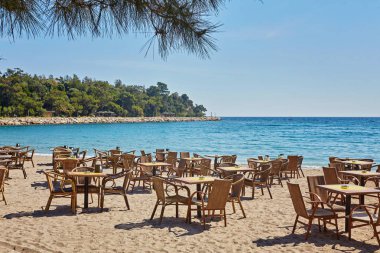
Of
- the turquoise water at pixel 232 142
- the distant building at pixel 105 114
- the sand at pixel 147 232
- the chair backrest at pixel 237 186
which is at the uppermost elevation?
the distant building at pixel 105 114

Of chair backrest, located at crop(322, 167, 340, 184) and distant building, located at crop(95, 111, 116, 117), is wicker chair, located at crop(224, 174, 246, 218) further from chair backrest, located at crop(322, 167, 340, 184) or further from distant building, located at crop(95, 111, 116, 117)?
distant building, located at crop(95, 111, 116, 117)

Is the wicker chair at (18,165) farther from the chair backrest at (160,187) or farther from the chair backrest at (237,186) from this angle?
the chair backrest at (237,186)

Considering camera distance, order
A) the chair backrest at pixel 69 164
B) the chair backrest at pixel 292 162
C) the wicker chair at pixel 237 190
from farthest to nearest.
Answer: the chair backrest at pixel 292 162 < the chair backrest at pixel 69 164 < the wicker chair at pixel 237 190

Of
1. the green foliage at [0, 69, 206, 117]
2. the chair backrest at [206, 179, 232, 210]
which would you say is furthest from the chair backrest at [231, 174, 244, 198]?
the green foliage at [0, 69, 206, 117]

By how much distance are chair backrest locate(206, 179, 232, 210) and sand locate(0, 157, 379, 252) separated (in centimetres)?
35

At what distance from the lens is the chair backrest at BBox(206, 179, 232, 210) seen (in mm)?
6191

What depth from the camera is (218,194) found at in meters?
6.27

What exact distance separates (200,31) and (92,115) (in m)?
103

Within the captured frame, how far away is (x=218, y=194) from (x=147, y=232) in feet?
3.87

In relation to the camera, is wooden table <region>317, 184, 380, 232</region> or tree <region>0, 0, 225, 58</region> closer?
tree <region>0, 0, 225, 58</region>

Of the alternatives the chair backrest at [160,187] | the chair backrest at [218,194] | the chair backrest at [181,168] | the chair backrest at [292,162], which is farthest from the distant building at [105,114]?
the chair backrest at [218,194]

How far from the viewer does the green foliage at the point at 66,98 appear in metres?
78.4

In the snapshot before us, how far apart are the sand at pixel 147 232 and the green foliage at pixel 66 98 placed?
5118 centimetres

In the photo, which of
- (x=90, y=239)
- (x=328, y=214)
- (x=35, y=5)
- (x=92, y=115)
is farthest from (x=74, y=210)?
(x=92, y=115)
